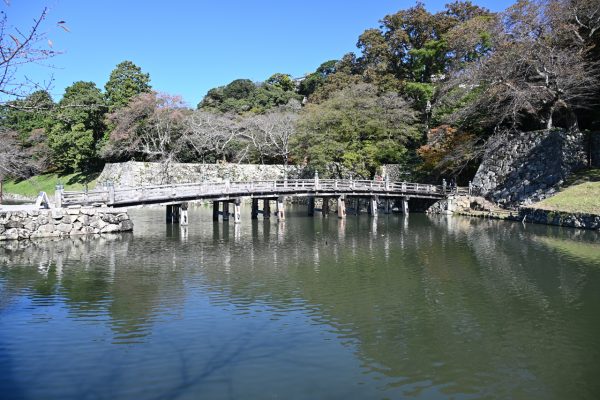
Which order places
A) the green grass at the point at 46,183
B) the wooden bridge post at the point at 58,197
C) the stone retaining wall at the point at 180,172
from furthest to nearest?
the green grass at the point at 46,183 → the stone retaining wall at the point at 180,172 → the wooden bridge post at the point at 58,197

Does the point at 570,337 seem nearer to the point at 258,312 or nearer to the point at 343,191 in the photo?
the point at 258,312

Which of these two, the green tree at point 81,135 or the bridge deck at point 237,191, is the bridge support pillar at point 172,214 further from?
the green tree at point 81,135

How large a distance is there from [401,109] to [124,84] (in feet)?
100

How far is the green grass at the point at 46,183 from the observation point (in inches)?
2138

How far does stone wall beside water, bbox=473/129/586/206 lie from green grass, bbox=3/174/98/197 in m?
41.7

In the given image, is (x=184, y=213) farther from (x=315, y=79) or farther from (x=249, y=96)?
(x=315, y=79)

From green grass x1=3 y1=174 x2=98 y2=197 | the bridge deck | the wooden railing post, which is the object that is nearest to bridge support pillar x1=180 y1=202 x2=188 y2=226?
the bridge deck

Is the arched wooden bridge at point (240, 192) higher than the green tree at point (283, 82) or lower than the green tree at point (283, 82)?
lower

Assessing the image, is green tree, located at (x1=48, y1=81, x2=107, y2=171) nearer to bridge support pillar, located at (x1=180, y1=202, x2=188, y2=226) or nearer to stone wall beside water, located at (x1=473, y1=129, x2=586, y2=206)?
bridge support pillar, located at (x1=180, y1=202, x2=188, y2=226)

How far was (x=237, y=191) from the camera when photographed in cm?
2966

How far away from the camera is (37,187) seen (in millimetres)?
59031

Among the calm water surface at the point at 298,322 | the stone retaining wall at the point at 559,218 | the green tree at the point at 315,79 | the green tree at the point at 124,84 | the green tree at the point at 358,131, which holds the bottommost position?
the calm water surface at the point at 298,322

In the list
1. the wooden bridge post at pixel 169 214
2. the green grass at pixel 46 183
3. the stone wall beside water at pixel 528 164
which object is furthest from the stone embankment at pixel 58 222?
the green grass at pixel 46 183

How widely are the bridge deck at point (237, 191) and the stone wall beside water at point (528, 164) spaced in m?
3.35
